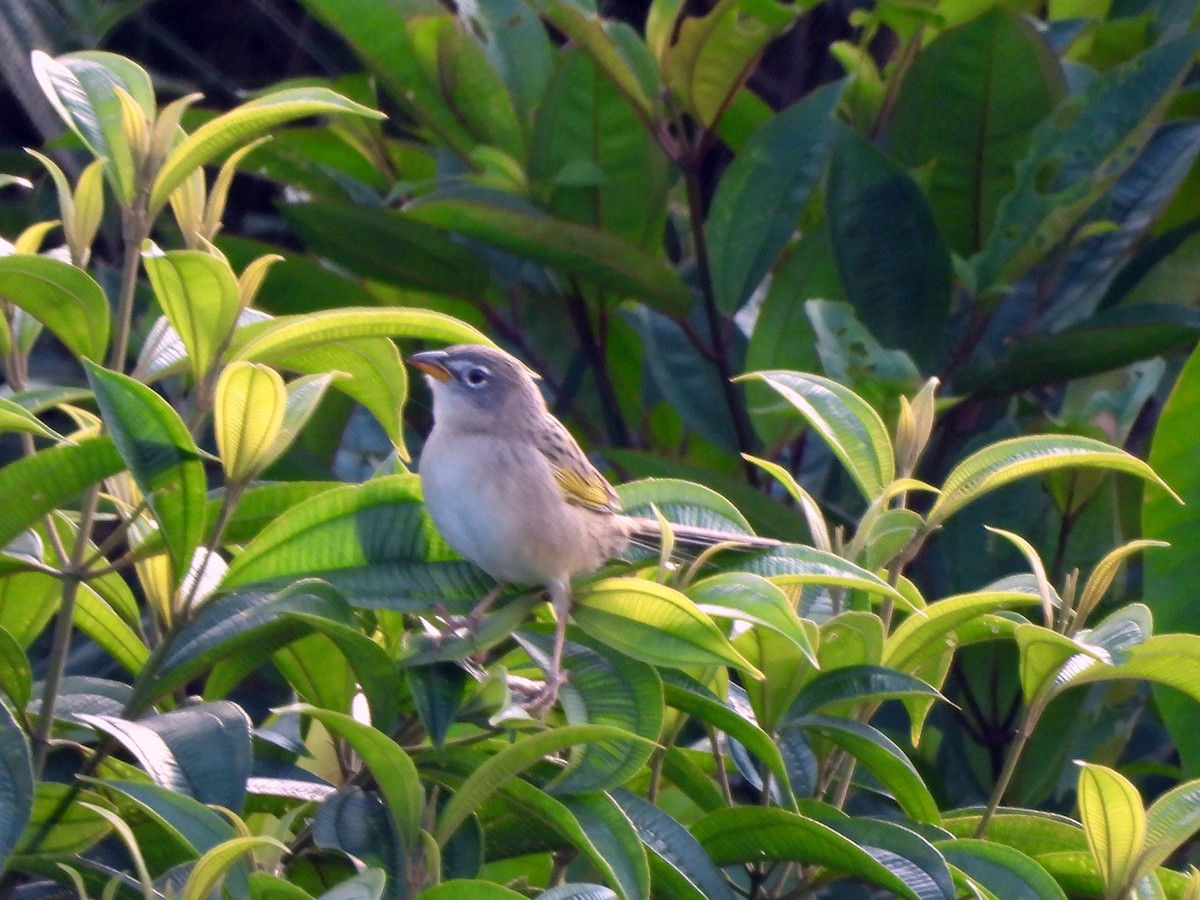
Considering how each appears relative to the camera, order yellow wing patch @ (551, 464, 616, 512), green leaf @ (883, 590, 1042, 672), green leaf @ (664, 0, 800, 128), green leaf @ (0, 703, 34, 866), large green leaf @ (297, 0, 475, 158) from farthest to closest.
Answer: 1. large green leaf @ (297, 0, 475, 158)
2. green leaf @ (664, 0, 800, 128)
3. yellow wing patch @ (551, 464, 616, 512)
4. green leaf @ (883, 590, 1042, 672)
5. green leaf @ (0, 703, 34, 866)

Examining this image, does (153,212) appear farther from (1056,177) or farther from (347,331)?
(1056,177)

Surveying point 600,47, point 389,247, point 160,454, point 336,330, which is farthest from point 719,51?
point 160,454

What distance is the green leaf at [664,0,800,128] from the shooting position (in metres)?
2.71

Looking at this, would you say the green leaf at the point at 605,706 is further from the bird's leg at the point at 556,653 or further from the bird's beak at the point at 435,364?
the bird's beak at the point at 435,364

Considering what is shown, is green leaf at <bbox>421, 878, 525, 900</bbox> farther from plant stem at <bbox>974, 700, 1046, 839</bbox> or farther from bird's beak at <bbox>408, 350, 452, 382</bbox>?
bird's beak at <bbox>408, 350, 452, 382</bbox>

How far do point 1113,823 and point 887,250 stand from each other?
4.79 feet

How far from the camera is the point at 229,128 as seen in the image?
1.55 m

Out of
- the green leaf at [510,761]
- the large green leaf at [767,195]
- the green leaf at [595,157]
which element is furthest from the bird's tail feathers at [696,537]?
Answer: the green leaf at [595,157]

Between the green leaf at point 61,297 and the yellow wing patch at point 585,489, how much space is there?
73 centimetres

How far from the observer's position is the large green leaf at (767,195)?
2781mm

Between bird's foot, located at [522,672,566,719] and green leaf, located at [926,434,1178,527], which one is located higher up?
green leaf, located at [926,434,1178,527]

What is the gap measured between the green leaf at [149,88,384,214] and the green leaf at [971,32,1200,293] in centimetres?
154

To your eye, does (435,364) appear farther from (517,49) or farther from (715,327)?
(517,49)

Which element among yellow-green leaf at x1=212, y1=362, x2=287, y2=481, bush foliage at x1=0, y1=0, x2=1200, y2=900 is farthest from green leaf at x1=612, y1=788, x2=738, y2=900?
yellow-green leaf at x1=212, y1=362, x2=287, y2=481
